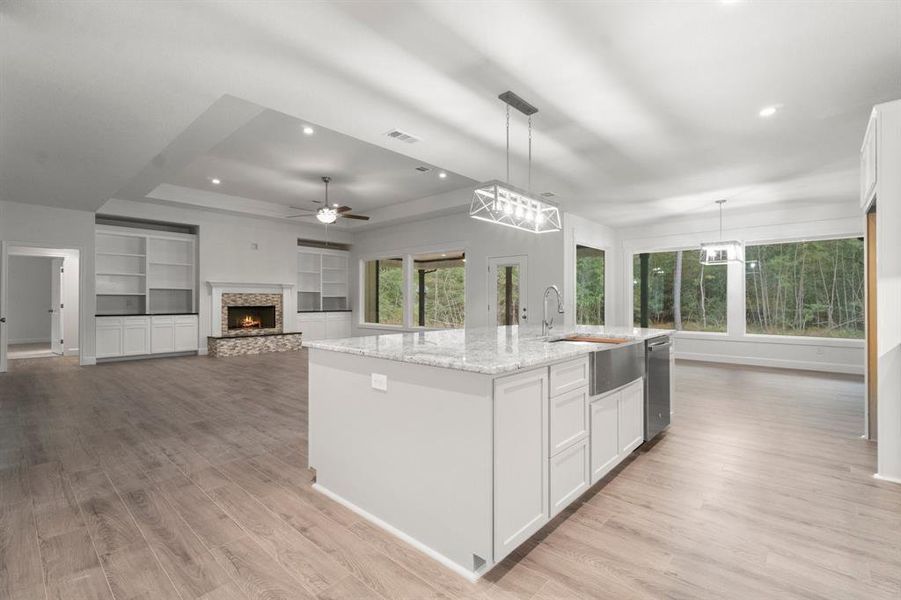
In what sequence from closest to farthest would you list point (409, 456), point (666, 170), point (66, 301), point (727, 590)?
point (727, 590) → point (409, 456) → point (666, 170) → point (66, 301)

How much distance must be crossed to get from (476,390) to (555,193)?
504 cm

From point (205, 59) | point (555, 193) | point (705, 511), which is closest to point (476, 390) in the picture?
point (705, 511)

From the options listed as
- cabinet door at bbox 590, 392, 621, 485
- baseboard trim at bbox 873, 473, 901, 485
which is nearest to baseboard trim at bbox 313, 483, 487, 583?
cabinet door at bbox 590, 392, 621, 485

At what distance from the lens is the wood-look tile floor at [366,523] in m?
1.76

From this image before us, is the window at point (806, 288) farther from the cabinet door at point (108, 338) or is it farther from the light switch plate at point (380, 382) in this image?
the cabinet door at point (108, 338)

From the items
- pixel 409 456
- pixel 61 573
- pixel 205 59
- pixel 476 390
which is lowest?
pixel 61 573

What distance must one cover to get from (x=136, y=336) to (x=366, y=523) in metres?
7.72

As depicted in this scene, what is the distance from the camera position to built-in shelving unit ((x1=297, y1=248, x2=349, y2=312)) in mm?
10617

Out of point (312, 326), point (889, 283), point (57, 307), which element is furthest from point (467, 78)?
point (57, 307)

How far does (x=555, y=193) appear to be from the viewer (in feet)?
20.5

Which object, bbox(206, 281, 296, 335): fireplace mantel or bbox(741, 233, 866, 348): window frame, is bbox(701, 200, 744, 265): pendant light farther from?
bbox(206, 281, 296, 335): fireplace mantel

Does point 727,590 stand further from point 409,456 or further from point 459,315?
point 459,315

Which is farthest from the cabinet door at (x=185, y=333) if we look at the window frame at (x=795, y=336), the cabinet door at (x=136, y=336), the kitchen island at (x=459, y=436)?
the window frame at (x=795, y=336)

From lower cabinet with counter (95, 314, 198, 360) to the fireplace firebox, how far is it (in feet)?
2.48
